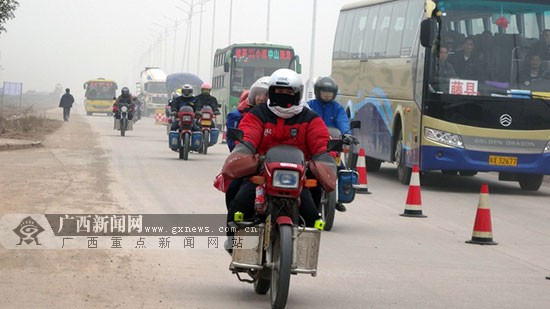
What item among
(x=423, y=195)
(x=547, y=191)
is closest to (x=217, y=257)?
(x=423, y=195)

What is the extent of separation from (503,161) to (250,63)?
27.9m

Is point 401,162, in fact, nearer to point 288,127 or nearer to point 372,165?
point 372,165

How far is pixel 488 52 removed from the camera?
22.1 meters

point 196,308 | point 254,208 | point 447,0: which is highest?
point 447,0

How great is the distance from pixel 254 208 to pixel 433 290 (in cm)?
198

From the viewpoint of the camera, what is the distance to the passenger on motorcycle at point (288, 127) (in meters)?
8.76

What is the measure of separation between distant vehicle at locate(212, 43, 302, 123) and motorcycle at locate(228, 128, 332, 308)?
3975 centimetres

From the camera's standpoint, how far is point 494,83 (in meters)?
22.0

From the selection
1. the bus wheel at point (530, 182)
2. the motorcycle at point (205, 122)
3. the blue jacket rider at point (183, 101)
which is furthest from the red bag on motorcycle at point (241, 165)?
the motorcycle at point (205, 122)

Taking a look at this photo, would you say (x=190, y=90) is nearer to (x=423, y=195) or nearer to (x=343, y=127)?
(x=423, y=195)

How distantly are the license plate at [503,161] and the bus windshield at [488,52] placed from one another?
1.11 meters

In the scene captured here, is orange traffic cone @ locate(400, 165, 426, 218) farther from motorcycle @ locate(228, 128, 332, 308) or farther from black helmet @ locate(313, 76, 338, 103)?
motorcycle @ locate(228, 128, 332, 308)

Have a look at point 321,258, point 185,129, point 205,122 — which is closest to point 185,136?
point 185,129

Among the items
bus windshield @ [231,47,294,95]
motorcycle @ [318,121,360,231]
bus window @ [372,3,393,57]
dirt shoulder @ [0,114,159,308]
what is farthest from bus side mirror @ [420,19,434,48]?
bus windshield @ [231,47,294,95]
